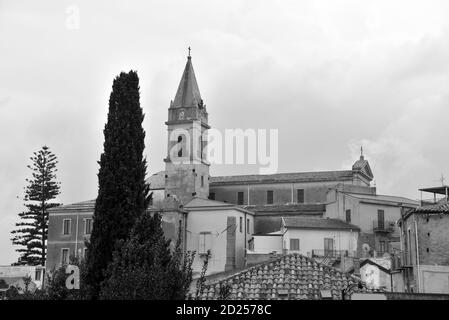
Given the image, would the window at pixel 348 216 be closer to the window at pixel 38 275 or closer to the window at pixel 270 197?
the window at pixel 270 197

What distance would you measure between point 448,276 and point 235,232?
23.6 metres

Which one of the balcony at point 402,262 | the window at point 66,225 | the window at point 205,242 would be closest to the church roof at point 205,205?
the window at point 205,242

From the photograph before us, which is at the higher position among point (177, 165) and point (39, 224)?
point (177, 165)

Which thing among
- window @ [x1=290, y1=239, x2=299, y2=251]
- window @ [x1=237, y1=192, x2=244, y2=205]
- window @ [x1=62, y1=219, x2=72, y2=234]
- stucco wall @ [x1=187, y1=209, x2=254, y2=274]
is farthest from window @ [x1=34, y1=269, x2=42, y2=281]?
A: window @ [x1=290, y1=239, x2=299, y2=251]

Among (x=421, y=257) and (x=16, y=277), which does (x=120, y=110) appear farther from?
(x=16, y=277)

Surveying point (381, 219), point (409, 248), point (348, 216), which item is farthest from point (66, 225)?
point (409, 248)

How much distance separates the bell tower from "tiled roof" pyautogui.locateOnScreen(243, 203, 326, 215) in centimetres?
521

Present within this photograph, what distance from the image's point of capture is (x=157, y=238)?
57.6 ft

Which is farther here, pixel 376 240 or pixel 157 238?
pixel 376 240

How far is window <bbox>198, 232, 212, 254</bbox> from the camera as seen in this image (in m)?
52.0

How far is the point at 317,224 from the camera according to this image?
49750mm

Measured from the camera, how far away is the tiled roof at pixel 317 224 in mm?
49156

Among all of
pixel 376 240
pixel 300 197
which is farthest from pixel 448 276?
pixel 300 197

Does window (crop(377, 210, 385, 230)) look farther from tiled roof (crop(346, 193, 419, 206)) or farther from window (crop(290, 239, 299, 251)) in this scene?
window (crop(290, 239, 299, 251))
